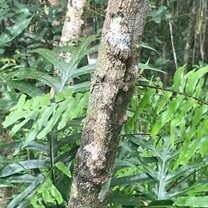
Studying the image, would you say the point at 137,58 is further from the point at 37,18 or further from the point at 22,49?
the point at 37,18

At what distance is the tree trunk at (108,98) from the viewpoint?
948mm

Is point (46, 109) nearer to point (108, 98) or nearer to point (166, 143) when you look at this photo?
point (108, 98)

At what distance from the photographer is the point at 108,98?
3.19 feet

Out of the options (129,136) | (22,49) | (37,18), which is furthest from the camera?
(37,18)

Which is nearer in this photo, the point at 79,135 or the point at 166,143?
the point at 79,135

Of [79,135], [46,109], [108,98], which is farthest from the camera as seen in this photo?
[79,135]

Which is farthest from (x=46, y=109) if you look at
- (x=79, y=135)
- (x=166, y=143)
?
(x=166, y=143)

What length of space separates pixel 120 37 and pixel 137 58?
6cm

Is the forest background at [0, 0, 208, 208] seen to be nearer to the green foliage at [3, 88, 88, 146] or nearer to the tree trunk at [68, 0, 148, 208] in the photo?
the green foliage at [3, 88, 88, 146]

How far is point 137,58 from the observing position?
977mm

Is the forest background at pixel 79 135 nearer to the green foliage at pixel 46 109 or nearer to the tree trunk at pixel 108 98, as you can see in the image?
the green foliage at pixel 46 109

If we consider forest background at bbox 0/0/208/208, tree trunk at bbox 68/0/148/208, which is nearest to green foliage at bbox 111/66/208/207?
forest background at bbox 0/0/208/208

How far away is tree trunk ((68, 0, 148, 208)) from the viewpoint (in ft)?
3.11

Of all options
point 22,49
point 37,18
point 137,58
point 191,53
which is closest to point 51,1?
point 37,18
